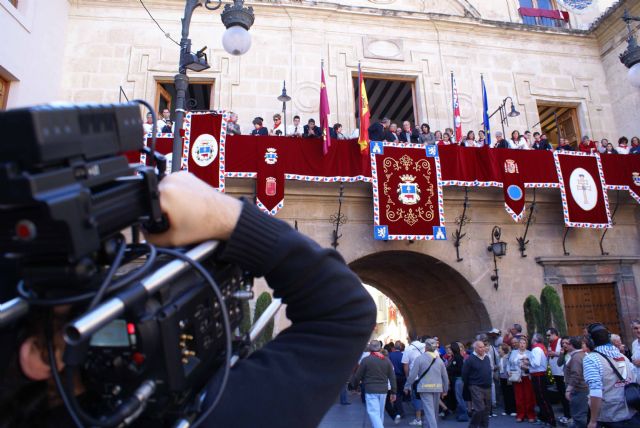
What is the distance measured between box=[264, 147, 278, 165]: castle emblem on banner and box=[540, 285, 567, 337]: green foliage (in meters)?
8.04

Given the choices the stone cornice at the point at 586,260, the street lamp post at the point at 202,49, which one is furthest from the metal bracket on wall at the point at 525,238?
the street lamp post at the point at 202,49

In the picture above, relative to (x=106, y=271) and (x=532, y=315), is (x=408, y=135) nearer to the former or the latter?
(x=532, y=315)

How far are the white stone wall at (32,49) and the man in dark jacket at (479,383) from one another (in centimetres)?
1225

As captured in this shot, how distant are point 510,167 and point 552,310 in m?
3.99

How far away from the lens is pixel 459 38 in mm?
16234

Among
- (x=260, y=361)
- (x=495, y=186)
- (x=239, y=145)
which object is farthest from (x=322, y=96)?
(x=260, y=361)

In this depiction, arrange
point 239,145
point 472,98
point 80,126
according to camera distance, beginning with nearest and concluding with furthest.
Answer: point 80,126 → point 239,145 → point 472,98

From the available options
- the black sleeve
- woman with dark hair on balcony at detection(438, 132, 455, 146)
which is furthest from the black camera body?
woman with dark hair on balcony at detection(438, 132, 455, 146)

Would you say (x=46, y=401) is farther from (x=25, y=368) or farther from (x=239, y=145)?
(x=239, y=145)

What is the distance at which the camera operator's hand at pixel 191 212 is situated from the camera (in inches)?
44.3

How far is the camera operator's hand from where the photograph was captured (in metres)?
1.13

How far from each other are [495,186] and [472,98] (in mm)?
4039

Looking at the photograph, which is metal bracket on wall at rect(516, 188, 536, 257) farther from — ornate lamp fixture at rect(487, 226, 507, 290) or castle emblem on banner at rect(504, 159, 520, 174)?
castle emblem on banner at rect(504, 159, 520, 174)

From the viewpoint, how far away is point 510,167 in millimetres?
12797
